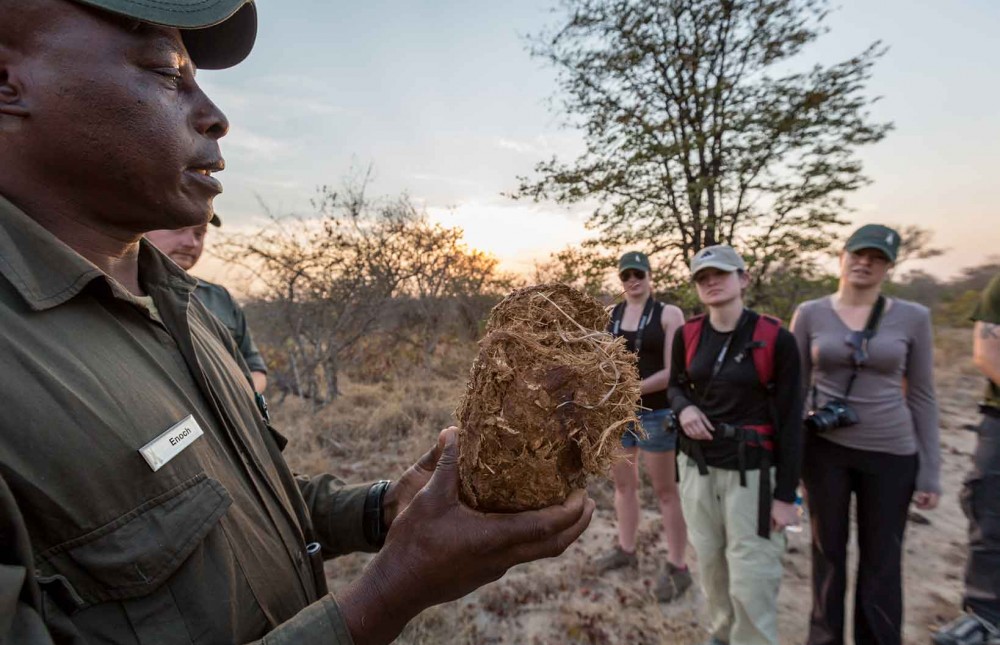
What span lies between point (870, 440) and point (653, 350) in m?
1.62

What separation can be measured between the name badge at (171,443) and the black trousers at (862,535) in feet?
11.7

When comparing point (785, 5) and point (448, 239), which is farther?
point (448, 239)

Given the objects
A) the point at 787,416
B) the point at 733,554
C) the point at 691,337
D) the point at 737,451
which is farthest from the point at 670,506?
the point at 691,337

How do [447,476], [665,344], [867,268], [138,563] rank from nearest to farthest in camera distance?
[138,563]
[447,476]
[867,268]
[665,344]

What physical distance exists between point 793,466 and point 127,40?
11.8 feet

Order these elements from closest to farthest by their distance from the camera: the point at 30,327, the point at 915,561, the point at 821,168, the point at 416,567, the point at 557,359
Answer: the point at 30,327
the point at 416,567
the point at 557,359
the point at 915,561
the point at 821,168

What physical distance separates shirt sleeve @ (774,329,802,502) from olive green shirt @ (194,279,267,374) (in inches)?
146

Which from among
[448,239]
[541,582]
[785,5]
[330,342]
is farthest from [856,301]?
[448,239]

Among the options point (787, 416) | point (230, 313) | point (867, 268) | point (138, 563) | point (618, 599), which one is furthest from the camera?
point (618, 599)

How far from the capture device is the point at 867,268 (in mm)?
2994

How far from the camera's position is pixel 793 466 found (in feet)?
9.38

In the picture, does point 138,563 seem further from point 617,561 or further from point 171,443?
point 617,561

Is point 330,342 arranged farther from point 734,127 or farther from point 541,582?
point 734,127

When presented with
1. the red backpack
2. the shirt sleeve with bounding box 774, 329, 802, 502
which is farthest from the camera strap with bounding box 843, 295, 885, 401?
the red backpack
